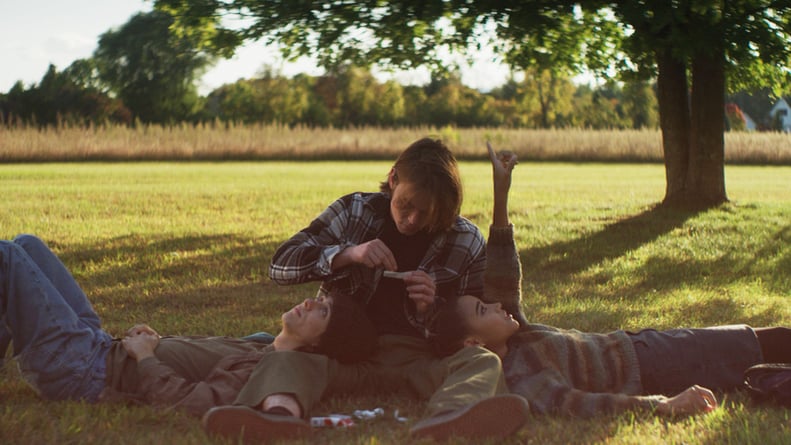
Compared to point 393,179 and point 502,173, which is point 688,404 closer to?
point 502,173

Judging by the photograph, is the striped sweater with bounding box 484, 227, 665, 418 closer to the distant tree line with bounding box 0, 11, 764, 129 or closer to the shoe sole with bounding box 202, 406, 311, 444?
the shoe sole with bounding box 202, 406, 311, 444

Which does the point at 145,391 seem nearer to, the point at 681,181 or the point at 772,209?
the point at 681,181

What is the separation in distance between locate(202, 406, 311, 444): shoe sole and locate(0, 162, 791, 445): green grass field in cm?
11

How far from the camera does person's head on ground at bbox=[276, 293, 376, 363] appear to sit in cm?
409

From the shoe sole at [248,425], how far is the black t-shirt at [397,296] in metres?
0.98

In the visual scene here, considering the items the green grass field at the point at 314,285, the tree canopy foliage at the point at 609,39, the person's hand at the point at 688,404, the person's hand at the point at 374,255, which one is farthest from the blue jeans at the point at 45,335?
the tree canopy foliage at the point at 609,39

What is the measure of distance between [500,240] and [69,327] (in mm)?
2097

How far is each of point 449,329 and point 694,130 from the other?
32.3 ft

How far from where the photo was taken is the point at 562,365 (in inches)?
169

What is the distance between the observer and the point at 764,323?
21.6 feet

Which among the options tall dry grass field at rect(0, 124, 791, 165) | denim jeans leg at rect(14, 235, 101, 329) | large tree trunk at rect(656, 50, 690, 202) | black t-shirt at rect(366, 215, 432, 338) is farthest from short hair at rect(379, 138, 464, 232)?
tall dry grass field at rect(0, 124, 791, 165)

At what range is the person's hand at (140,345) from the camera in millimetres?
4168

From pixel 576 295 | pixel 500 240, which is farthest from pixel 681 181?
pixel 500 240

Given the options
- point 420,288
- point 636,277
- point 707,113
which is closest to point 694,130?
point 707,113
